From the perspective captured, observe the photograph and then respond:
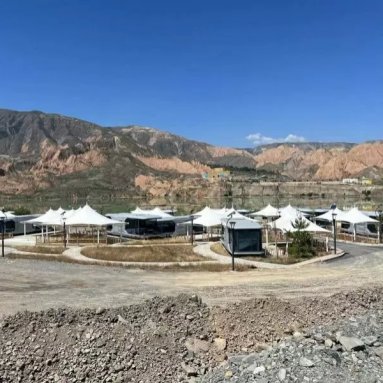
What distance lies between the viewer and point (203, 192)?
18725 cm

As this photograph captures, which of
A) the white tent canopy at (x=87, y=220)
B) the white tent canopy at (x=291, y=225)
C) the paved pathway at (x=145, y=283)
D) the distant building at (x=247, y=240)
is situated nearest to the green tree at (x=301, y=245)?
the white tent canopy at (x=291, y=225)

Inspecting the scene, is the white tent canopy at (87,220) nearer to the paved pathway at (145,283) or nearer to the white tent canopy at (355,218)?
the paved pathway at (145,283)

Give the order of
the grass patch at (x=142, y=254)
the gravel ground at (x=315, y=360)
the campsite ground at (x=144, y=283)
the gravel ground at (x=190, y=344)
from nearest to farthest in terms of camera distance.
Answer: the gravel ground at (x=315, y=360)
the gravel ground at (x=190, y=344)
the campsite ground at (x=144, y=283)
the grass patch at (x=142, y=254)

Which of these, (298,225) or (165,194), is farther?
(165,194)

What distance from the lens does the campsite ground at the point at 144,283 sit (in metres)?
20.5

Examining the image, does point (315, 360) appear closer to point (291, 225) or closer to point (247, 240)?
point (247, 240)

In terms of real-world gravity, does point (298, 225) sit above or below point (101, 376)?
above

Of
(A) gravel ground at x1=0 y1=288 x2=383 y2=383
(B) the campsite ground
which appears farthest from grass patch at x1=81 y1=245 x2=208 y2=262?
(A) gravel ground at x1=0 y1=288 x2=383 y2=383

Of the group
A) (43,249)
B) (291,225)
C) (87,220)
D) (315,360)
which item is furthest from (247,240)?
→ (315,360)

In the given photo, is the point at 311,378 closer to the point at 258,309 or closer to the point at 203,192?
the point at 258,309

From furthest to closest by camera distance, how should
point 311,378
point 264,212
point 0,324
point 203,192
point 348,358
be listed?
point 203,192, point 264,212, point 0,324, point 348,358, point 311,378

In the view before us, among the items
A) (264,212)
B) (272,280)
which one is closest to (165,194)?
(264,212)

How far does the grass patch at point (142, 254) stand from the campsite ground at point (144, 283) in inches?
138

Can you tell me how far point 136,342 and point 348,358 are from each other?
5.47 meters
